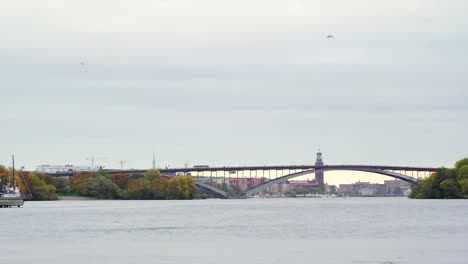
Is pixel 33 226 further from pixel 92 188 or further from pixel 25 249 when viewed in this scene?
pixel 92 188

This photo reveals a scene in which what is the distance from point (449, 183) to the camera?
513 feet

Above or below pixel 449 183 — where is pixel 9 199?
below

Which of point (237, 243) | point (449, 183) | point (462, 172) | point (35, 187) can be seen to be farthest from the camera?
point (35, 187)

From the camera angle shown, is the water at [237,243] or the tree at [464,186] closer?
the water at [237,243]

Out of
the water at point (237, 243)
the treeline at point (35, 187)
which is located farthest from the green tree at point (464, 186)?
the water at point (237, 243)

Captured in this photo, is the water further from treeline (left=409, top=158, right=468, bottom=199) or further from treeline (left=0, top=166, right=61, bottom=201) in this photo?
treeline (left=0, top=166, right=61, bottom=201)

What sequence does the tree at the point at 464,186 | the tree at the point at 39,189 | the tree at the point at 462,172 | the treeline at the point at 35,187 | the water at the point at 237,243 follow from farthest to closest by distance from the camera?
the tree at the point at 39,189, the treeline at the point at 35,187, the tree at the point at 462,172, the tree at the point at 464,186, the water at the point at 237,243

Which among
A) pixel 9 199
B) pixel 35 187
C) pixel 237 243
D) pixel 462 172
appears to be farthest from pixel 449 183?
pixel 237 243

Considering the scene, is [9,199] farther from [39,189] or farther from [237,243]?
[237,243]

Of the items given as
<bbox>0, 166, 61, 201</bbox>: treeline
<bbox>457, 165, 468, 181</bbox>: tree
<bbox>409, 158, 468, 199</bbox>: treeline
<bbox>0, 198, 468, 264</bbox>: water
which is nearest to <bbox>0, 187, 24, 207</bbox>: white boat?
<bbox>0, 166, 61, 201</bbox>: treeline

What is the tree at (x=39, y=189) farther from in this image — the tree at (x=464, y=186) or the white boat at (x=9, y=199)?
the tree at (x=464, y=186)

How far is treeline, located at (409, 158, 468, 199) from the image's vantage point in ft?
500

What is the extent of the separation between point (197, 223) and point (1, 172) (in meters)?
96.4

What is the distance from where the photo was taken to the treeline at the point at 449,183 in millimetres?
152375
